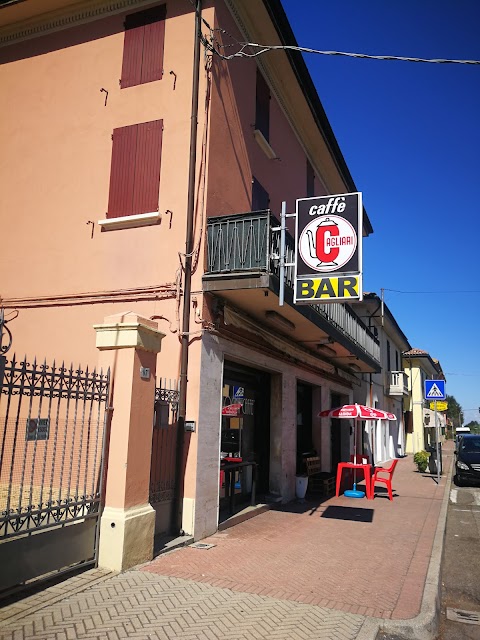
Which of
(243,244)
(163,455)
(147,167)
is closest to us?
(163,455)

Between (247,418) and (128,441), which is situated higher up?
(247,418)

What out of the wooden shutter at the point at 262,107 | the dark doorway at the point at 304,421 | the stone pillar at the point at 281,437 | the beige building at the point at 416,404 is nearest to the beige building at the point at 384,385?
the beige building at the point at 416,404

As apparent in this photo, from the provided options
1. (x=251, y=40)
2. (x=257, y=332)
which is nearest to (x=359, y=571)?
(x=257, y=332)

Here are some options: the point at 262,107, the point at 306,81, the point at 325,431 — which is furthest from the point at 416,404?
the point at 262,107

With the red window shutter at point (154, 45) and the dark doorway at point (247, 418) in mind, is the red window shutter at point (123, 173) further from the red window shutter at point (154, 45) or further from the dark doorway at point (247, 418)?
the dark doorway at point (247, 418)

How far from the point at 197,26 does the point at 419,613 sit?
9.22 meters

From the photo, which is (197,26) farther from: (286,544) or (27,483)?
(286,544)

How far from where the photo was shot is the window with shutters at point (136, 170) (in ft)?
28.7

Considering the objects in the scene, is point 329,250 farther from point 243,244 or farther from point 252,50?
point 252,50

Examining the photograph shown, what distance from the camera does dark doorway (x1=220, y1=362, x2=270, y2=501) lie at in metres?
9.53

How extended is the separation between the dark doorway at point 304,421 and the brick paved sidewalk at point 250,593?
18.1 ft

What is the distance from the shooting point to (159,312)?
8.17m

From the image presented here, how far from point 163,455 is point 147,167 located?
16.5 ft

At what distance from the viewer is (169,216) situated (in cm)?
845
